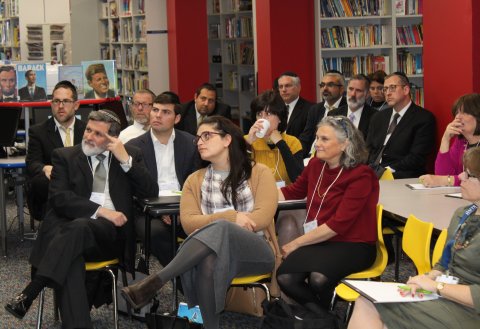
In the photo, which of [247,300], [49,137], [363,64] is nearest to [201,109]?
[49,137]

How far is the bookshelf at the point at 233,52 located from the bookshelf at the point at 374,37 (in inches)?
79.7

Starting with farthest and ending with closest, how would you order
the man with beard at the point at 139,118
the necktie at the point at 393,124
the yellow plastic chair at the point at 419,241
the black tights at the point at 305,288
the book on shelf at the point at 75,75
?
the book on shelf at the point at 75,75 → the man with beard at the point at 139,118 → the necktie at the point at 393,124 → the black tights at the point at 305,288 → the yellow plastic chair at the point at 419,241

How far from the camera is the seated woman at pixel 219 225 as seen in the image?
4297mm

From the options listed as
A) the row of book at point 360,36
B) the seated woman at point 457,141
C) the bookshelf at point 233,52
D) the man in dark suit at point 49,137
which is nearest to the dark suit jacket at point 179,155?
the man in dark suit at point 49,137

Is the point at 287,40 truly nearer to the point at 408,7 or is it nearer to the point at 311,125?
the point at 408,7

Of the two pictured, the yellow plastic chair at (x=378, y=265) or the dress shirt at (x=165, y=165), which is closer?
the yellow plastic chair at (x=378, y=265)

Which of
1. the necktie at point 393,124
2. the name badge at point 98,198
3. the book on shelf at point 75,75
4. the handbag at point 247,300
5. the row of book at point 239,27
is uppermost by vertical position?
the row of book at point 239,27

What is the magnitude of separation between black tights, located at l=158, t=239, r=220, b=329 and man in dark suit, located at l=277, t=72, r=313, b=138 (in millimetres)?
3799

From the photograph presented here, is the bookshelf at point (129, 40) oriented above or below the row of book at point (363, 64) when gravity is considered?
above

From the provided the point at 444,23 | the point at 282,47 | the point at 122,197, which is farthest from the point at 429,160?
the point at 282,47

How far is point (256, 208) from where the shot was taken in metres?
4.62

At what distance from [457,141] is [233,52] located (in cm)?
811

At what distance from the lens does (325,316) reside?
403 cm

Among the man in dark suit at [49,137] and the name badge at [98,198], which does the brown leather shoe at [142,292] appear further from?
the man in dark suit at [49,137]
